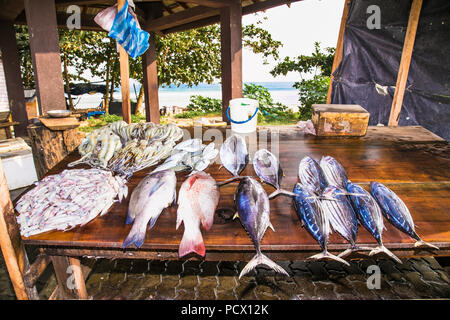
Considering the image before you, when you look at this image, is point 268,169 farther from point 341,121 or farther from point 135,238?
point 341,121

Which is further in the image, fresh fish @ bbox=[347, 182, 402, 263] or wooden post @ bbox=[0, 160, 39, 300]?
wooden post @ bbox=[0, 160, 39, 300]

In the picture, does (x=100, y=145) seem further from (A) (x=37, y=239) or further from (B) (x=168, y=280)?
(B) (x=168, y=280)

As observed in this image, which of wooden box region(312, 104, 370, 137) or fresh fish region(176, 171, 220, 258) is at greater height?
wooden box region(312, 104, 370, 137)

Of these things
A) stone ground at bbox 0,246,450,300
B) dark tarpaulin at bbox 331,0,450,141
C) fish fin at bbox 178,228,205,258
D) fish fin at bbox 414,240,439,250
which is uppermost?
dark tarpaulin at bbox 331,0,450,141

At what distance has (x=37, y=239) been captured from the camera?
1.88 metres

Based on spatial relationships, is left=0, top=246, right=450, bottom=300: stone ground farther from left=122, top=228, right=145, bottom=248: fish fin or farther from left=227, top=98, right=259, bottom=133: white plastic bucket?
left=227, top=98, right=259, bottom=133: white plastic bucket

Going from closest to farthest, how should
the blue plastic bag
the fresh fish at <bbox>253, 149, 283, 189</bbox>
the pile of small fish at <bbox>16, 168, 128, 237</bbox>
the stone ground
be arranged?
the pile of small fish at <bbox>16, 168, 128, 237</bbox> < the fresh fish at <bbox>253, 149, 283, 189</bbox> < the stone ground < the blue plastic bag

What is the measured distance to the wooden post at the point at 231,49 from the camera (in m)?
5.92

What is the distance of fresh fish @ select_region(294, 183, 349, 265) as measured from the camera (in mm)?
1770

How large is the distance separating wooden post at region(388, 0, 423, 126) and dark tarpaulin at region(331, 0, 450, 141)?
0.37 metres

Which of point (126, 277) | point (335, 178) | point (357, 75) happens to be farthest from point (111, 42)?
point (335, 178)

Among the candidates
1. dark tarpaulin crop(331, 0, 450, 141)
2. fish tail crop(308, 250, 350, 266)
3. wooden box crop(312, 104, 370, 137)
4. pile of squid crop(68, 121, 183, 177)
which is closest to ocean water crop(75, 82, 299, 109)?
dark tarpaulin crop(331, 0, 450, 141)

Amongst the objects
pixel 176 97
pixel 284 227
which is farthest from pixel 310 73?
pixel 176 97
